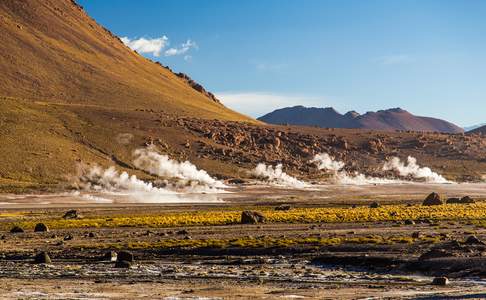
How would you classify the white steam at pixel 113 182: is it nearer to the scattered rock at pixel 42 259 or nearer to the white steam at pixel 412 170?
the white steam at pixel 412 170

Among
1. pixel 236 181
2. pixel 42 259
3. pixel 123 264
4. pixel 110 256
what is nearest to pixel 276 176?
pixel 236 181

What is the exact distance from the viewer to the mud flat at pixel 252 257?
28125 millimetres

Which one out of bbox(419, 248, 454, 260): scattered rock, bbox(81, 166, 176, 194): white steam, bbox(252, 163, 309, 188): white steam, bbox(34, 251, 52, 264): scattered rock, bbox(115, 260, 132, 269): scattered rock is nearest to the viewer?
bbox(419, 248, 454, 260): scattered rock

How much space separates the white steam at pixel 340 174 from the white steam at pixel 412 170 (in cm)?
1051

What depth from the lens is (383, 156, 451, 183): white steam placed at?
178m

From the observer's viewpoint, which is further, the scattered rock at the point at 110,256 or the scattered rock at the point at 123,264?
the scattered rock at the point at 110,256

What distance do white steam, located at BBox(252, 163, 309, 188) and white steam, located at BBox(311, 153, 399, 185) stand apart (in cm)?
1289

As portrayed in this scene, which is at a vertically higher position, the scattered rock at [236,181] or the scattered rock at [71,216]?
the scattered rock at [236,181]

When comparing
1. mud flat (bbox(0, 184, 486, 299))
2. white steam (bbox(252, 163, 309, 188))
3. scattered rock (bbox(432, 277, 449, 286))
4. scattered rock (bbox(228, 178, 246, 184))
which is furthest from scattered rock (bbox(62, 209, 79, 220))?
white steam (bbox(252, 163, 309, 188))

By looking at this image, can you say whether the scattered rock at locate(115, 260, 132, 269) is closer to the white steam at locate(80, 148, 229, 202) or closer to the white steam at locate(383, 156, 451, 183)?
the white steam at locate(80, 148, 229, 202)

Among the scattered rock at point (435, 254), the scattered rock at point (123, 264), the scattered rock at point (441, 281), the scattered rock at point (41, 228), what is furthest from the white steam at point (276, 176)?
the scattered rock at point (441, 281)

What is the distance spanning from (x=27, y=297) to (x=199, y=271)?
422 inches

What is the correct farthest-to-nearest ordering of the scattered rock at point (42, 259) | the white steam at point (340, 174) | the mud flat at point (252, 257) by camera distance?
the white steam at point (340, 174) → the scattered rock at point (42, 259) → the mud flat at point (252, 257)

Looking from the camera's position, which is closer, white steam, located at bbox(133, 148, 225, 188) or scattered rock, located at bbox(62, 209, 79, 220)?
scattered rock, located at bbox(62, 209, 79, 220)
